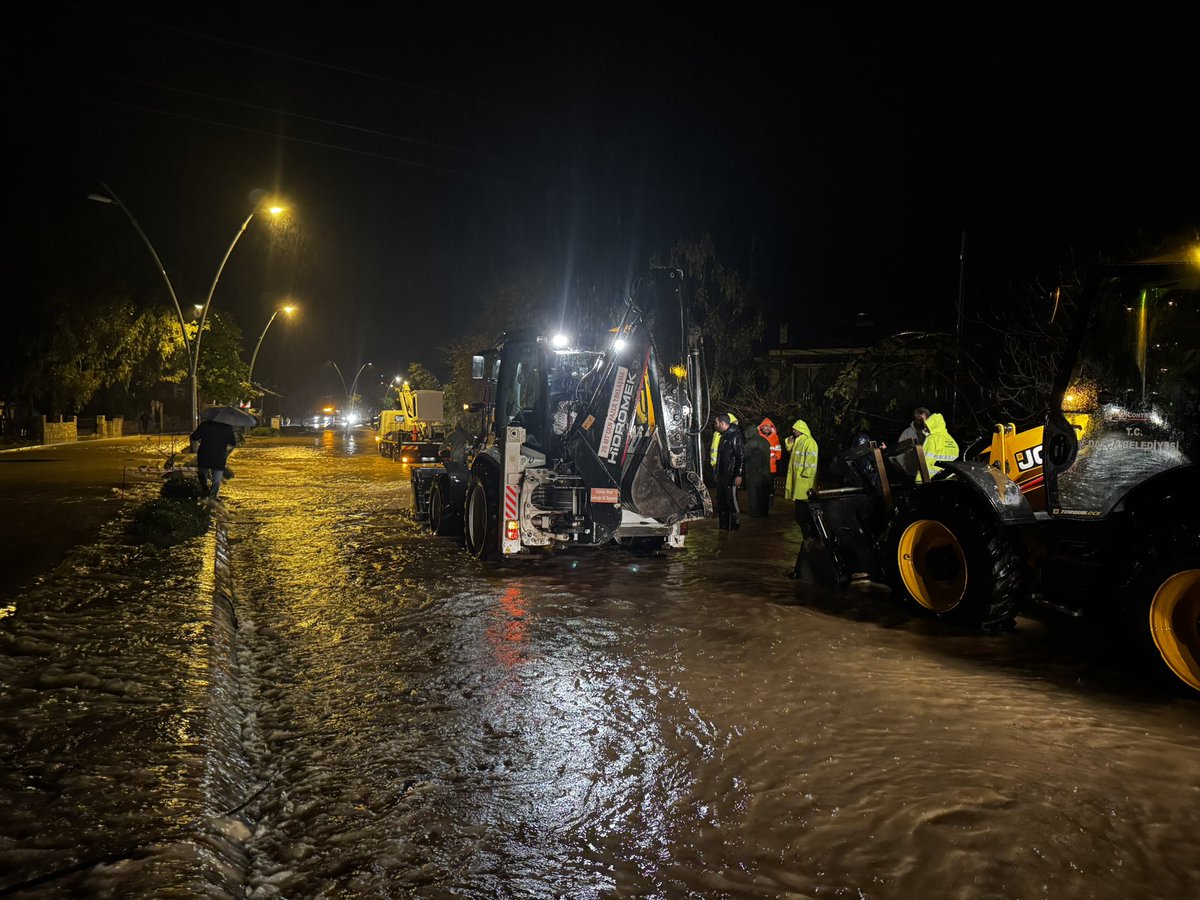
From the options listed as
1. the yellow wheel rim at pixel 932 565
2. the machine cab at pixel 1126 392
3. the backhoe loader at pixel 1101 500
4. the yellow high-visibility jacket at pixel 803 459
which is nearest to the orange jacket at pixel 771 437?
the yellow high-visibility jacket at pixel 803 459

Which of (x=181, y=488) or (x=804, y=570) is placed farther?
(x=181, y=488)

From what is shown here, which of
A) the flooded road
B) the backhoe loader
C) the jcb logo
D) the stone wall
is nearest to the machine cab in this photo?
the backhoe loader

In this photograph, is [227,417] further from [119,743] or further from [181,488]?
[119,743]

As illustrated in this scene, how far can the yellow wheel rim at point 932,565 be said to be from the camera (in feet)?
26.3

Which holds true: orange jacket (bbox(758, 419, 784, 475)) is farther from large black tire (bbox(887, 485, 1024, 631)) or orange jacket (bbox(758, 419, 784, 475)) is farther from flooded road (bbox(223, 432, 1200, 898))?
large black tire (bbox(887, 485, 1024, 631))

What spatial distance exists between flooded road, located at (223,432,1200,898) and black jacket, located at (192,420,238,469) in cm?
842

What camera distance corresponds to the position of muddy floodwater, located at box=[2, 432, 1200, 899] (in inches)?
150

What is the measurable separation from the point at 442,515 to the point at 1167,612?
29.8 ft

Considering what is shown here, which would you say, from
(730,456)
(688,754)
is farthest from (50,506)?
(688,754)

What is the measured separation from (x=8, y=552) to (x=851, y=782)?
1002 centimetres

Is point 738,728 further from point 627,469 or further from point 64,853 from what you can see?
point 627,469

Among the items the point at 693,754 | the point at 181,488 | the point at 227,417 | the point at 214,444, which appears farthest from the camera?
the point at 227,417

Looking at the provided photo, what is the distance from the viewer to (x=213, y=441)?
16.8 meters

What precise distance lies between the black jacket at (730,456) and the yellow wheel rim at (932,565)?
5.61 meters
